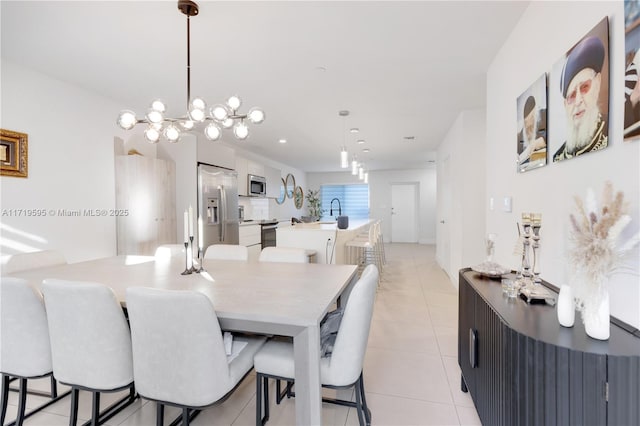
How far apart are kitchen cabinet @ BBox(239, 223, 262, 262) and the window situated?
4795mm

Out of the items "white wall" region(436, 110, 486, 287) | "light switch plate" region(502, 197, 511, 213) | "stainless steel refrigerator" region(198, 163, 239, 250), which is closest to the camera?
"light switch plate" region(502, 197, 511, 213)

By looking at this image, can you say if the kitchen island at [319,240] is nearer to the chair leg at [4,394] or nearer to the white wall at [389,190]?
the chair leg at [4,394]

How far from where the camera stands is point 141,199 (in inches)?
144

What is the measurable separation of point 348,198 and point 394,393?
876 cm

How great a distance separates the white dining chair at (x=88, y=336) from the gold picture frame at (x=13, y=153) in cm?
192

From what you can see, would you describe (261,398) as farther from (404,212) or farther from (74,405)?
(404,212)

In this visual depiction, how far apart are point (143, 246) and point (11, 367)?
2.16 meters

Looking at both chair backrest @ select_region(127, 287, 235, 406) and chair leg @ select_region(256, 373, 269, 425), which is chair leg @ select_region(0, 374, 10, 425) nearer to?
chair backrest @ select_region(127, 287, 235, 406)

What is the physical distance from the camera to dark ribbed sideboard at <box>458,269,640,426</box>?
0.89m

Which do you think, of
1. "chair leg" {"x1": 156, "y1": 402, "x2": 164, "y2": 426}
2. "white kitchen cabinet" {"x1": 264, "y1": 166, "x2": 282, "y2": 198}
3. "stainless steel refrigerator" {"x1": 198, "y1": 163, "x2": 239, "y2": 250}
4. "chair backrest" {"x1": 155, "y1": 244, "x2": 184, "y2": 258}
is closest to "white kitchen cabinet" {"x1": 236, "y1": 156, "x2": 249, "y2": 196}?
"stainless steel refrigerator" {"x1": 198, "y1": 163, "x2": 239, "y2": 250}

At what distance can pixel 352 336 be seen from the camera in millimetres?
1419

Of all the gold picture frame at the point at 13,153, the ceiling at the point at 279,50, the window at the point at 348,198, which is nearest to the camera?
the ceiling at the point at 279,50

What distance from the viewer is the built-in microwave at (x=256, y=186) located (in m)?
6.16

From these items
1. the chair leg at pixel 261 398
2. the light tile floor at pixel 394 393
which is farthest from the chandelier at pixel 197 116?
the light tile floor at pixel 394 393
